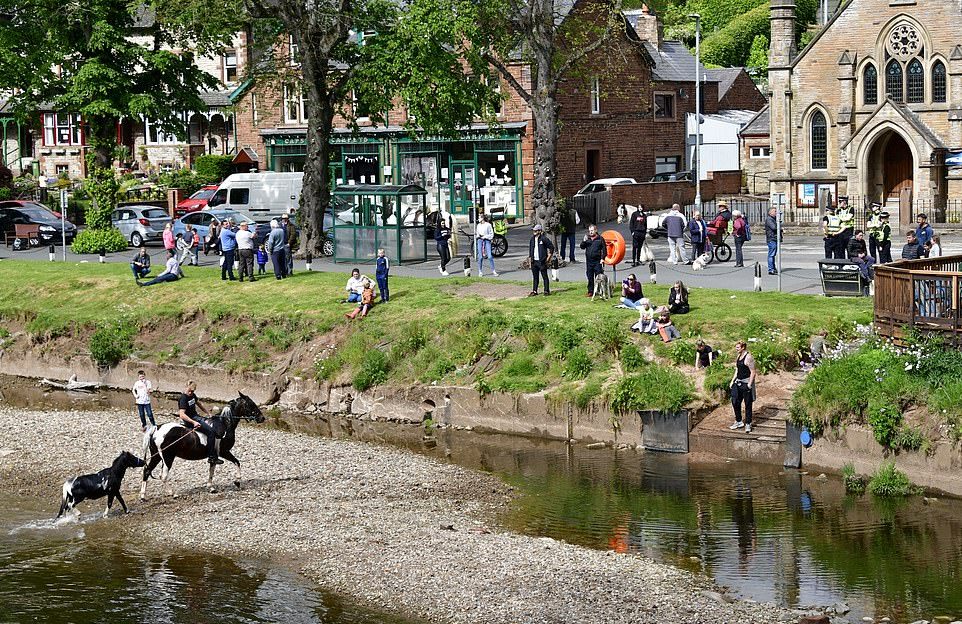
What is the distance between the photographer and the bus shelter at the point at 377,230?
44.6m

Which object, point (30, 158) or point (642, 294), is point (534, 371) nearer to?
point (642, 294)

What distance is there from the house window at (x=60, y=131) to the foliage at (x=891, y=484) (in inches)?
2739

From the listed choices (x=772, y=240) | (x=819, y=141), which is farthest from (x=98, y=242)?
(x=819, y=141)

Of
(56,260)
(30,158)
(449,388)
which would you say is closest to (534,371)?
(449,388)

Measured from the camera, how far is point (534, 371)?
32.0 meters

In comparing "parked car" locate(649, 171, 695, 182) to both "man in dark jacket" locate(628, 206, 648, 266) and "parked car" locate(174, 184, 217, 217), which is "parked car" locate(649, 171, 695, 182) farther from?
"man in dark jacket" locate(628, 206, 648, 266)

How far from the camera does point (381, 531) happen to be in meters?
22.9

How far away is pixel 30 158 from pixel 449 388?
63174mm

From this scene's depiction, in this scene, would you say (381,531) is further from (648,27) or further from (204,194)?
(648,27)

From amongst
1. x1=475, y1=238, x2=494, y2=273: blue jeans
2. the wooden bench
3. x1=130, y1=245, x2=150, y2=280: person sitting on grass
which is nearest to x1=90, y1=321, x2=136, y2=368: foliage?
x1=130, y1=245, x2=150, y2=280: person sitting on grass

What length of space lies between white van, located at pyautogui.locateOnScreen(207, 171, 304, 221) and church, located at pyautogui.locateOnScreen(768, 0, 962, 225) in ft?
71.4

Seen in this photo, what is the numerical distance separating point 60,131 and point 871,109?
51.2m

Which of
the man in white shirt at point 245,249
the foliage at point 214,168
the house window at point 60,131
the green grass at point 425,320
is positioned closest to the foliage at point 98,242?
the green grass at point 425,320

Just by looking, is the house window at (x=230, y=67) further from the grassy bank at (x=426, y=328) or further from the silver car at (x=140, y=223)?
the grassy bank at (x=426, y=328)
